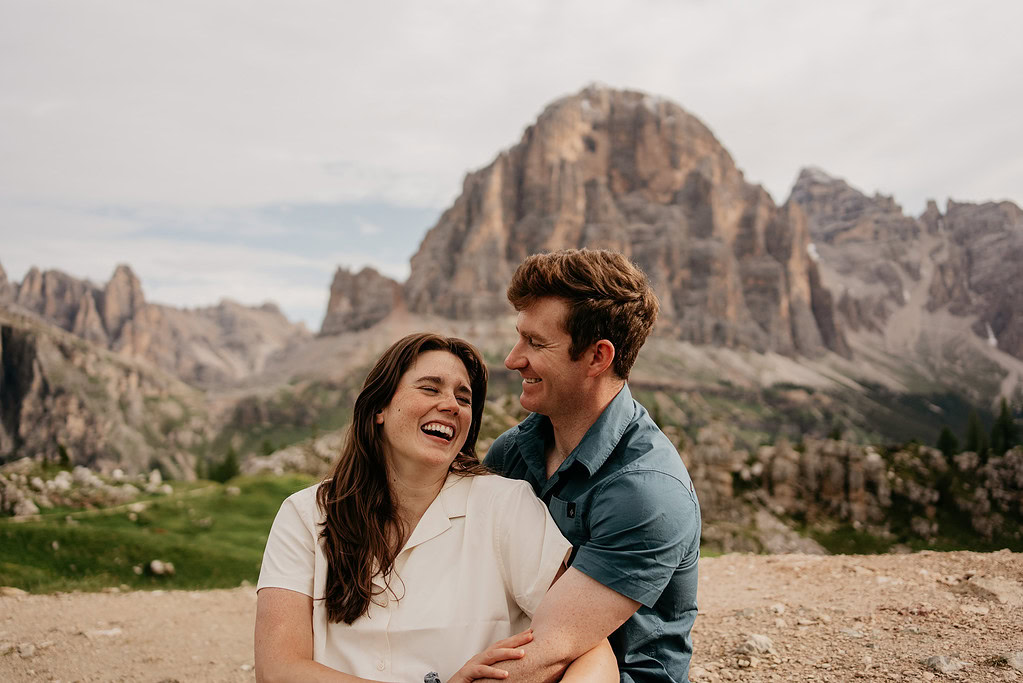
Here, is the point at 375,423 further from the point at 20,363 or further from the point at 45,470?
the point at 20,363

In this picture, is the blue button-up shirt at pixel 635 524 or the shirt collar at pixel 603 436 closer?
the blue button-up shirt at pixel 635 524

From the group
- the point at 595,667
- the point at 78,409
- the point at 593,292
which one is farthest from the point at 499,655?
the point at 78,409

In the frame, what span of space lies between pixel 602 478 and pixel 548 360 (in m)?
0.98

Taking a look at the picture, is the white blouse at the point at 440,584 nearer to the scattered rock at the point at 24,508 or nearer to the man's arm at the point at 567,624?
the man's arm at the point at 567,624

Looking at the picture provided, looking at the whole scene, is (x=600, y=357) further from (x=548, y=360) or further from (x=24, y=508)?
(x=24, y=508)

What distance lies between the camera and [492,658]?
13.6 feet

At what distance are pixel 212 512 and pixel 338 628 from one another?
2151 centimetres

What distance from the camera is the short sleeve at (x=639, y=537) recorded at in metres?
4.29

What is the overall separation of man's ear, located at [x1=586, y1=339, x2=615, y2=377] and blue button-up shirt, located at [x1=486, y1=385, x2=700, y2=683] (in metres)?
0.29

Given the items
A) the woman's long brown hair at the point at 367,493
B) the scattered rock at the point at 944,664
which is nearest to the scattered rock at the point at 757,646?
the scattered rock at the point at 944,664

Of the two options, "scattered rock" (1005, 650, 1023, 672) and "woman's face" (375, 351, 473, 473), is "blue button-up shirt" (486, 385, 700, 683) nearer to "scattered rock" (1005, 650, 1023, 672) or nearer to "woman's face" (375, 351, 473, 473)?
"woman's face" (375, 351, 473, 473)

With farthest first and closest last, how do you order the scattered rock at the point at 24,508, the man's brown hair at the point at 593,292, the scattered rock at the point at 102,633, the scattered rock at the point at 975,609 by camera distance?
1. the scattered rock at the point at 24,508
2. the scattered rock at the point at 102,633
3. the scattered rock at the point at 975,609
4. the man's brown hair at the point at 593,292

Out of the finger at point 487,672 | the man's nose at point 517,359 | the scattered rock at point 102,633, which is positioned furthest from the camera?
the scattered rock at point 102,633

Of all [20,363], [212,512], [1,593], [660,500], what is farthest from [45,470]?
[20,363]
